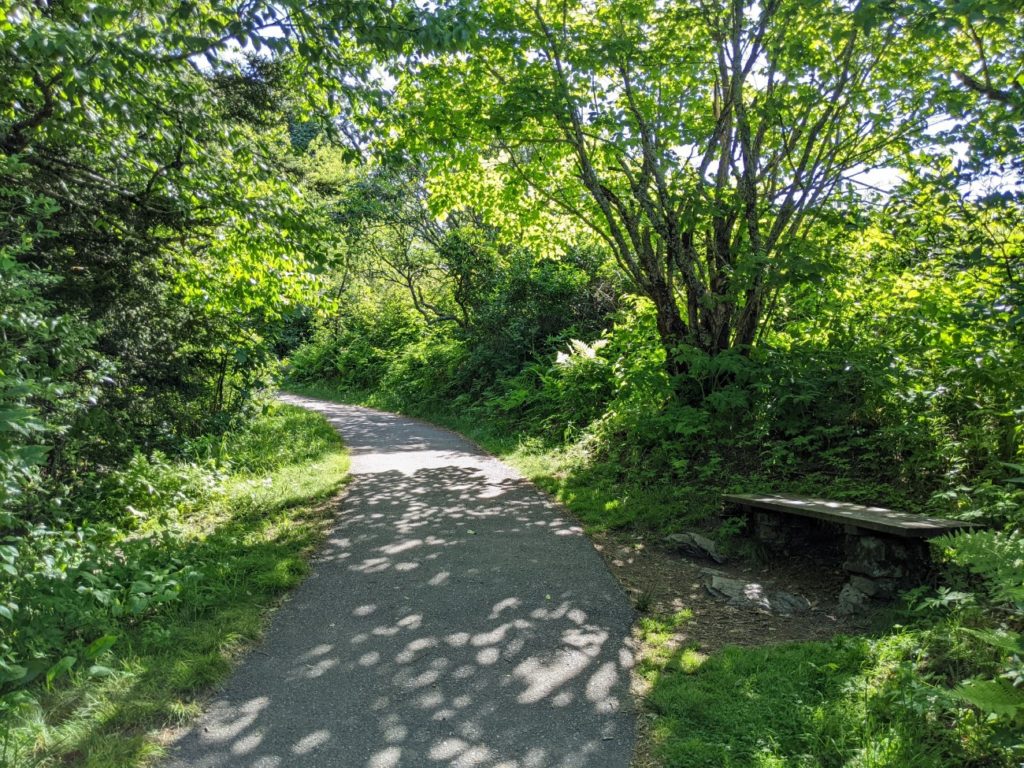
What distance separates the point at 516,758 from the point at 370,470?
304 inches

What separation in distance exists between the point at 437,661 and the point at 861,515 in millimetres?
3588

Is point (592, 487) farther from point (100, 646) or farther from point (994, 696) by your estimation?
point (994, 696)

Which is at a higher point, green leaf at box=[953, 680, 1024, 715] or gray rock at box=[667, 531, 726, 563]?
green leaf at box=[953, 680, 1024, 715]

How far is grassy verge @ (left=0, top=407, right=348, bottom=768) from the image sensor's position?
3395 mm

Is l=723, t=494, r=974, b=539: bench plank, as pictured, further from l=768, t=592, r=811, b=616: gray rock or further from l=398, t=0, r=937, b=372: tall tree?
l=398, t=0, r=937, b=372: tall tree

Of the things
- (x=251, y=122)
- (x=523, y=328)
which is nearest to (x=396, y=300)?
(x=523, y=328)

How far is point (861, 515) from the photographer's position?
212 inches

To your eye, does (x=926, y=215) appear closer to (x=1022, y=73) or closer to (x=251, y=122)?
A: (x=1022, y=73)

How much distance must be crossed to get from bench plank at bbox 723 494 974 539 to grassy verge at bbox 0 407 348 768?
14.5 feet

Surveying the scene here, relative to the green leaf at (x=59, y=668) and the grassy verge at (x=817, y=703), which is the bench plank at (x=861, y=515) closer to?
the grassy verge at (x=817, y=703)

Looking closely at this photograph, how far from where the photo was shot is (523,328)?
1680 centimetres

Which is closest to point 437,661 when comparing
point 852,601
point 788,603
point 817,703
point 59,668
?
point 59,668

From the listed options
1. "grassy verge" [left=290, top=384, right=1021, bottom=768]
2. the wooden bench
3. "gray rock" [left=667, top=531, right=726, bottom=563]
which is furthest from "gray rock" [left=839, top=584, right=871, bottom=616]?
"gray rock" [left=667, top=531, right=726, bottom=563]

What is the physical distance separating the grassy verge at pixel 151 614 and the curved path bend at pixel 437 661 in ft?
0.76
